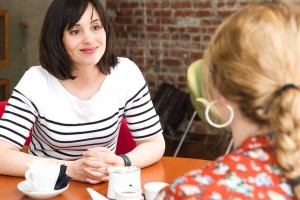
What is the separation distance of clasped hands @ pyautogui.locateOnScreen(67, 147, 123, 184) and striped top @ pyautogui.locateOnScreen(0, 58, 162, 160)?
0.75ft

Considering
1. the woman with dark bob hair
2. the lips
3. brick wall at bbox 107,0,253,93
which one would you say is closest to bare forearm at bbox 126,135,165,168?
the woman with dark bob hair

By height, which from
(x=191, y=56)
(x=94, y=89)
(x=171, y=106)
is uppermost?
(x=94, y=89)

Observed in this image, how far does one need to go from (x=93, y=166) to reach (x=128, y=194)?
0.25m

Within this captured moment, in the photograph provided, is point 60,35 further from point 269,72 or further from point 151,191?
point 269,72

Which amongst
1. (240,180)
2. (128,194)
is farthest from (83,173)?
(240,180)

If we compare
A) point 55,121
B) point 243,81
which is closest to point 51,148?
point 55,121

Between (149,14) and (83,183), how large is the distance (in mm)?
3683

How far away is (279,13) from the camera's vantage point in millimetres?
858

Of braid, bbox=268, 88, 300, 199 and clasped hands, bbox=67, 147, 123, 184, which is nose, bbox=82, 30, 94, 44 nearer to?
clasped hands, bbox=67, 147, 123, 184

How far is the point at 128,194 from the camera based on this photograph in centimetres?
122

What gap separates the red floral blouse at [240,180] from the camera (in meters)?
0.81

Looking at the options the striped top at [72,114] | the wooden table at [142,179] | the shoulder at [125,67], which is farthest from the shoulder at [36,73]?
the wooden table at [142,179]

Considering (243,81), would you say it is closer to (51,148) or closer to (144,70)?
(51,148)

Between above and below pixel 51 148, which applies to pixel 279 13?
above
